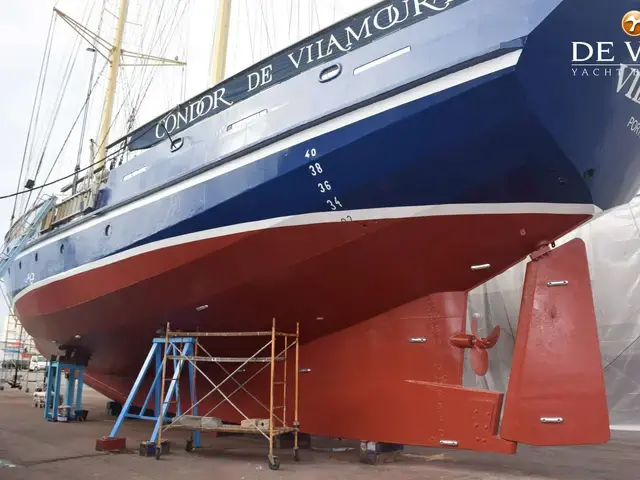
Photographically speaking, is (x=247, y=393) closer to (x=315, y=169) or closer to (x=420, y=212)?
(x=315, y=169)

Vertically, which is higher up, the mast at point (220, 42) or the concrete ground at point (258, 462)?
the mast at point (220, 42)

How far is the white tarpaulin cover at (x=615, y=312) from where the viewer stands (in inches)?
386

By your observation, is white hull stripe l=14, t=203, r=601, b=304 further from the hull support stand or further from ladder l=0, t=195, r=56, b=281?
ladder l=0, t=195, r=56, b=281

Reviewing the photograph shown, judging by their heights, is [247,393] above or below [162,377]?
below

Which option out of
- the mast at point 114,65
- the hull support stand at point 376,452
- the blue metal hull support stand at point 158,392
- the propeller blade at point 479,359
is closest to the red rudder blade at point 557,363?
the propeller blade at point 479,359

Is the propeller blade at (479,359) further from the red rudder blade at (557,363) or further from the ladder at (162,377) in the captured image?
the ladder at (162,377)

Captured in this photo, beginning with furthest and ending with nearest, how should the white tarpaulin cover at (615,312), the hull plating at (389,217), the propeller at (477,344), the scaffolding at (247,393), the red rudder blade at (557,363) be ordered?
the white tarpaulin cover at (615,312), the scaffolding at (247,393), the propeller at (477,344), the red rudder blade at (557,363), the hull plating at (389,217)

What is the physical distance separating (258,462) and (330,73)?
3997 millimetres

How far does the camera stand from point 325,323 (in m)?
5.82

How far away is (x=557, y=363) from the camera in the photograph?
4.69 metres

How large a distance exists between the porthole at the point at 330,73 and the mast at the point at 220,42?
13.8 ft

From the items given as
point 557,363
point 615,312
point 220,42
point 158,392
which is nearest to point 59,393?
point 158,392

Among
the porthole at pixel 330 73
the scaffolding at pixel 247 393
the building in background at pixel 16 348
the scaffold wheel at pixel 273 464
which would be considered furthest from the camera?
the building in background at pixel 16 348

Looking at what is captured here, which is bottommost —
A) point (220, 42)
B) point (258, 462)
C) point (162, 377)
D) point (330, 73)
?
point (258, 462)
